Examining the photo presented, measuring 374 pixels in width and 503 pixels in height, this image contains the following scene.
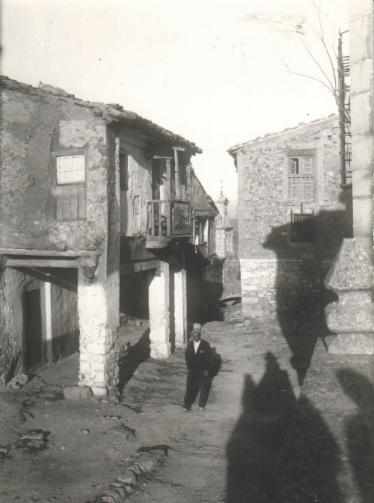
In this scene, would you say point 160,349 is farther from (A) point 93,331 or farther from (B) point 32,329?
(A) point 93,331

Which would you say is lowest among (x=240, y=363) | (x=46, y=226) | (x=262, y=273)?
(x=240, y=363)

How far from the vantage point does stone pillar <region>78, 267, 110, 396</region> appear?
11609mm

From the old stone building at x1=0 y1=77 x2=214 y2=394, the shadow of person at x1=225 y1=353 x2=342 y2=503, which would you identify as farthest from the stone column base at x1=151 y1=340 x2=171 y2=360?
the old stone building at x1=0 y1=77 x2=214 y2=394

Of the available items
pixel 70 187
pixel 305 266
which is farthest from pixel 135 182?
pixel 305 266

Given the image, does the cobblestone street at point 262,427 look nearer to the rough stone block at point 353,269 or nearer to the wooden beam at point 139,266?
the rough stone block at point 353,269

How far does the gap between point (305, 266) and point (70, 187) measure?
12.2 metres

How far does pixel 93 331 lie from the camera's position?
11672mm

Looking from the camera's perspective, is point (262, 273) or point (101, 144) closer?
point (101, 144)

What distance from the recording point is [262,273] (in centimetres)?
2120

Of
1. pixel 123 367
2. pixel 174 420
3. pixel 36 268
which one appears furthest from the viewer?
pixel 123 367

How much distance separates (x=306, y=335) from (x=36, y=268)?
36.9ft

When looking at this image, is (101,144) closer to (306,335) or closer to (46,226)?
(46,226)

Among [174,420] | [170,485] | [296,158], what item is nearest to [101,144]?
[174,420]

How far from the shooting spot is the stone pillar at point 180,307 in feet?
57.0
